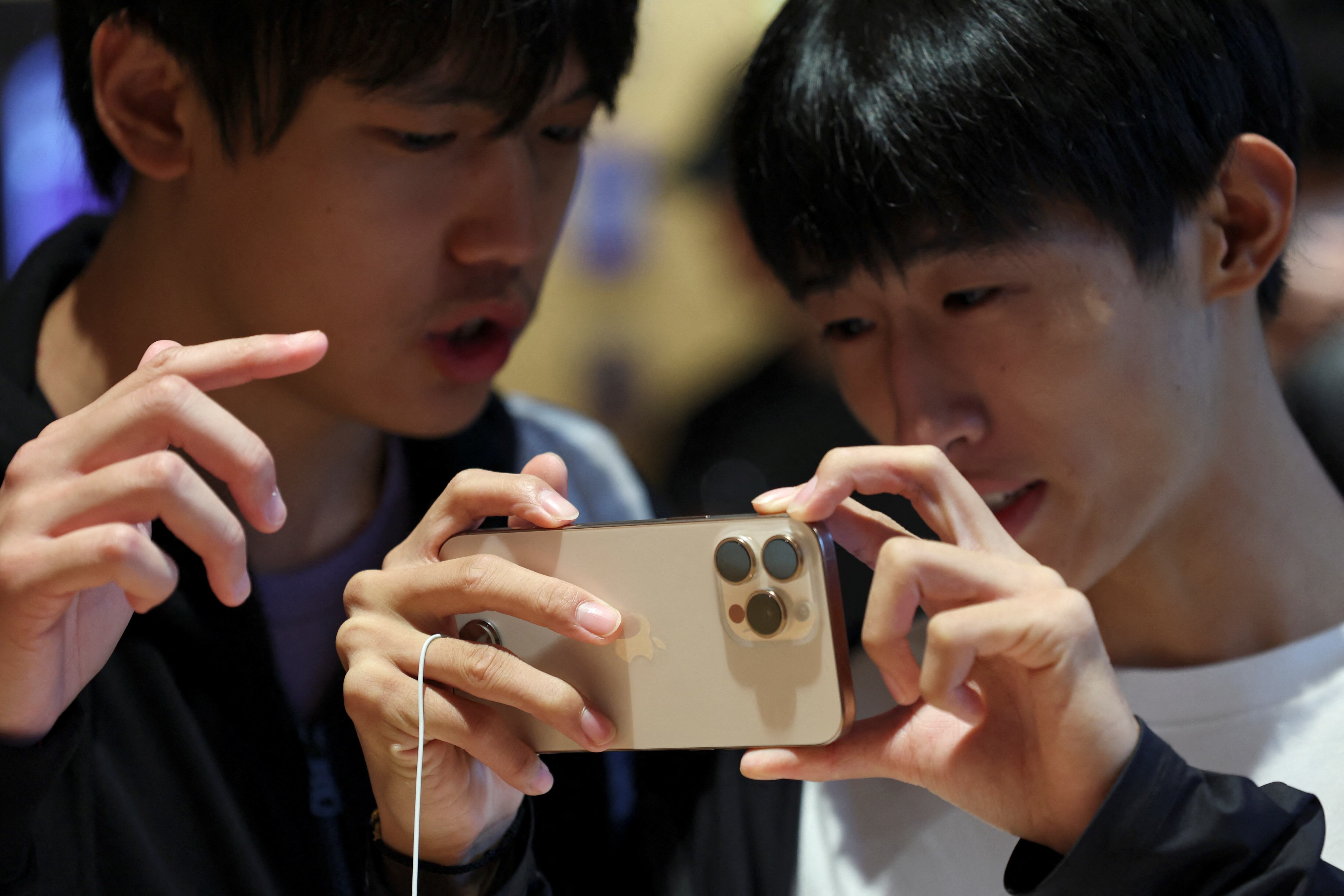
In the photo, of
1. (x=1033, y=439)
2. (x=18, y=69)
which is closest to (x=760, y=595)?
(x=1033, y=439)

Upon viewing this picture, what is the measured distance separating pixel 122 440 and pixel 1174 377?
744mm

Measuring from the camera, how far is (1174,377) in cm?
82

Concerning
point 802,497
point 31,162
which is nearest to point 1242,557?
point 802,497

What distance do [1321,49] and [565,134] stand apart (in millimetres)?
1147

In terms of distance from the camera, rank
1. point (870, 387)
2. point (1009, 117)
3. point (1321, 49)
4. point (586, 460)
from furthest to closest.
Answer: point (1321, 49) → point (586, 460) → point (870, 387) → point (1009, 117)

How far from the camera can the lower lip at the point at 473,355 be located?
38.3 inches

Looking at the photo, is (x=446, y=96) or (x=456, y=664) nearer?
(x=456, y=664)

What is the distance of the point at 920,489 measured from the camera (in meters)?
0.64

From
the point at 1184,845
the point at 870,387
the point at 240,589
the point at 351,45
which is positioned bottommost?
the point at 1184,845

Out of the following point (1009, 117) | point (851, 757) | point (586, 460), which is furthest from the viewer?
point (586, 460)

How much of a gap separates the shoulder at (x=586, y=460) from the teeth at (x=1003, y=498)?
1.69 feet

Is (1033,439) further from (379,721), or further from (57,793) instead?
(57,793)

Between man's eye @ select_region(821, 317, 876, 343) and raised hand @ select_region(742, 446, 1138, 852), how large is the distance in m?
0.26

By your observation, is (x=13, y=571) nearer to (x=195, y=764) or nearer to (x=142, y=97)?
(x=195, y=764)
